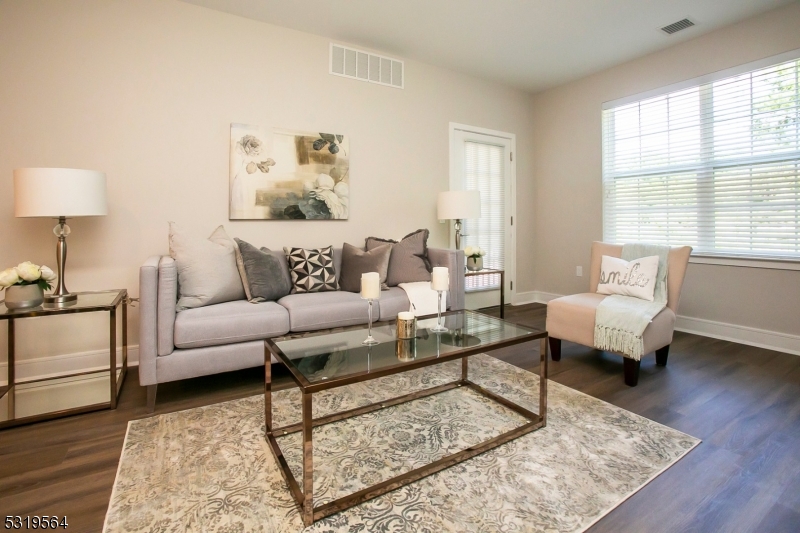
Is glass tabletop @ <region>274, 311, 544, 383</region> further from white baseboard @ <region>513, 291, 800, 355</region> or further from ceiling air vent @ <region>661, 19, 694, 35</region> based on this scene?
ceiling air vent @ <region>661, 19, 694, 35</region>

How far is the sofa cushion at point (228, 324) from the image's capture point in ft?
7.37

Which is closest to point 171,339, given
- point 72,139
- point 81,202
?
point 81,202

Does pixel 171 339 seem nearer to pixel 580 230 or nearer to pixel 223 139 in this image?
pixel 223 139

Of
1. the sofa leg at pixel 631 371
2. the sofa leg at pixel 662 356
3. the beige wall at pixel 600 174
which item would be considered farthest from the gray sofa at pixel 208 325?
the beige wall at pixel 600 174

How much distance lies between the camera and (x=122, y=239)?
2.81 m

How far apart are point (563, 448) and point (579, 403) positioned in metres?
0.54

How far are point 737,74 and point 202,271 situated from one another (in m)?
4.55

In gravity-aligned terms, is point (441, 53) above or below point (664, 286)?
above

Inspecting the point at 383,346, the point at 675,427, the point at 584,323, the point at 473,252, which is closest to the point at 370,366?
the point at 383,346

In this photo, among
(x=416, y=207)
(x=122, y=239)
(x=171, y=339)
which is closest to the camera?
(x=171, y=339)

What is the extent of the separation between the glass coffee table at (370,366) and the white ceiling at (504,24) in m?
2.48

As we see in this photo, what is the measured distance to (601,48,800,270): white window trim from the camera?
313 centimetres

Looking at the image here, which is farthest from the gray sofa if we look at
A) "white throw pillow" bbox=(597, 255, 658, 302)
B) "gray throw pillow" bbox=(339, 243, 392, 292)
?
"white throw pillow" bbox=(597, 255, 658, 302)

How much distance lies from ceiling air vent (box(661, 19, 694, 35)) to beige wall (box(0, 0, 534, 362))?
97.0 inches
